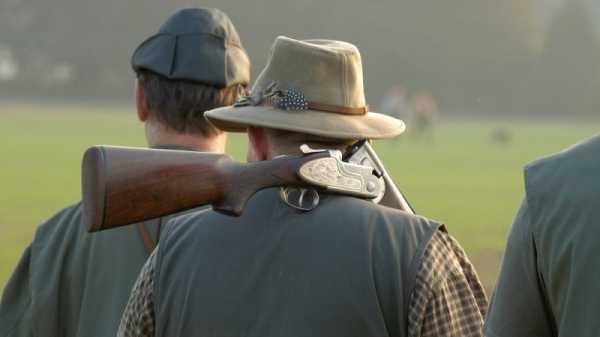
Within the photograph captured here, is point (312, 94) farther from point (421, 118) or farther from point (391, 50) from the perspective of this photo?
point (391, 50)

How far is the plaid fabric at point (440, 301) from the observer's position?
275 cm

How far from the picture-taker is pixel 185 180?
2809mm

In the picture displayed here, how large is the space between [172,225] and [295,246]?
1.32ft

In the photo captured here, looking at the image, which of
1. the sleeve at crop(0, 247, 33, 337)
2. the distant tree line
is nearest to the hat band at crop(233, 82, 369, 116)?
the sleeve at crop(0, 247, 33, 337)

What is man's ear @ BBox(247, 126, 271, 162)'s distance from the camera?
10.2 feet

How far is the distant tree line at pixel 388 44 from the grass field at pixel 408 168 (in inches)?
615

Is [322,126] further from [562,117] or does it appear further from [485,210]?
[562,117]

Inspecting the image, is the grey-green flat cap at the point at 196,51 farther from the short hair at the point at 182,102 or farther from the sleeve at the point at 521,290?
the sleeve at the point at 521,290

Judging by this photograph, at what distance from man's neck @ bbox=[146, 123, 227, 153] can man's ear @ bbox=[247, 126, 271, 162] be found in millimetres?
817

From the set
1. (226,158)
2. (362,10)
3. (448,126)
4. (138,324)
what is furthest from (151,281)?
(362,10)

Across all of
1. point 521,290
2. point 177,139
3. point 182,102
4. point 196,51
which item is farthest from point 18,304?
point 521,290

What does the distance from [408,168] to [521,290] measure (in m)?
23.5

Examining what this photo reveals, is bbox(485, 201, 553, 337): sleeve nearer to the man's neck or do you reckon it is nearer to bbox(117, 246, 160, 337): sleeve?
bbox(117, 246, 160, 337): sleeve

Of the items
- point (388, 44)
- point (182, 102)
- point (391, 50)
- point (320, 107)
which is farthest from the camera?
point (388, 44)
